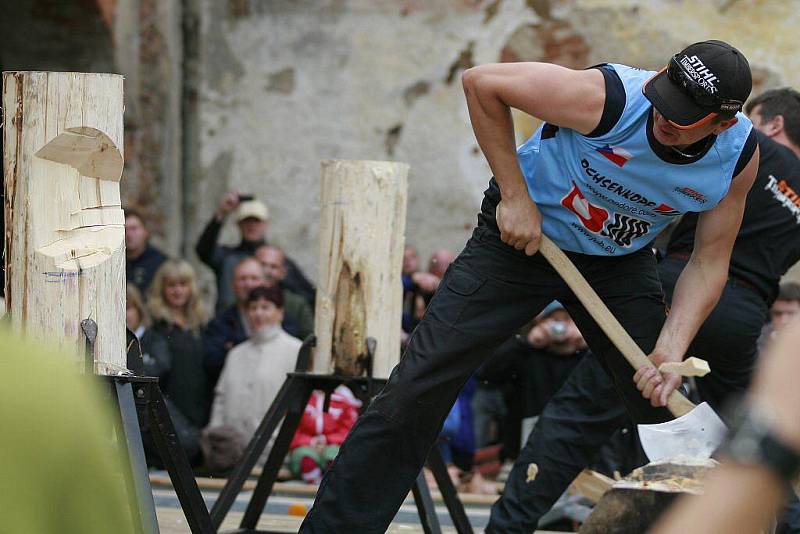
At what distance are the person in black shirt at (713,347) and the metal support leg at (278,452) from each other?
897 mm

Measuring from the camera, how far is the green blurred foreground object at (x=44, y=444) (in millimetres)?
1402

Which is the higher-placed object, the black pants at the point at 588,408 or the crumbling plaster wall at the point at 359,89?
the crumbling plaster wall at the point at 359,89

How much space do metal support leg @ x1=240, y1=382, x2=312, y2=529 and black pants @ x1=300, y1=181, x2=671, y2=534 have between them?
3.34ft

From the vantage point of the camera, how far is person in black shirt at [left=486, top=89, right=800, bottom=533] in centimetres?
527

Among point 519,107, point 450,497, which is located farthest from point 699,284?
point 450,497

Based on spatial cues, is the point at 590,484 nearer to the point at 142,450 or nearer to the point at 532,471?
the point at 532,471

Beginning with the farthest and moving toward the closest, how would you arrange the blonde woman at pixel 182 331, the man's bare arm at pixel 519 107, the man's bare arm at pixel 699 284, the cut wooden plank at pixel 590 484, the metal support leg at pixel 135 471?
the blonde woman at pixel 182 331
the cut wooden plank at pixel 590 484
the man's bare arm at pixel 699 284
the man's bare arm at pixel 519 107
the metal support leg at pixel 135 471

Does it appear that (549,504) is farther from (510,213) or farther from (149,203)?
(149,203)

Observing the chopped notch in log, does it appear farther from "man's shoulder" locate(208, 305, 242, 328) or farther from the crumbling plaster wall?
the crumbling plaster wall

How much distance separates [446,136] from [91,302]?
7.80 metres

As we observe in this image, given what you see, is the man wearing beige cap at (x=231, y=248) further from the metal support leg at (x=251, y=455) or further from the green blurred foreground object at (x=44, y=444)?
the green blurred foreground object at (x=44, y=444)

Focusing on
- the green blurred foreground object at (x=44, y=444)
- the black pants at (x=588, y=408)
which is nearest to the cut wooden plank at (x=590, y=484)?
the black pants at (x=588, y=408)

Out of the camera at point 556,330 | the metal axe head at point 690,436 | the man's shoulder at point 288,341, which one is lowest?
the man's shoulder at point 288,341

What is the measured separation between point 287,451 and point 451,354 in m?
1.33
